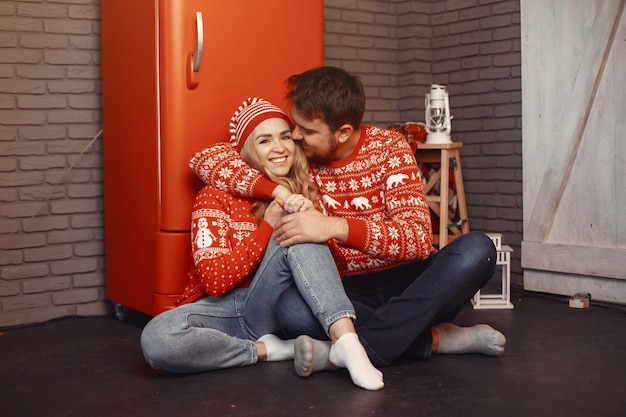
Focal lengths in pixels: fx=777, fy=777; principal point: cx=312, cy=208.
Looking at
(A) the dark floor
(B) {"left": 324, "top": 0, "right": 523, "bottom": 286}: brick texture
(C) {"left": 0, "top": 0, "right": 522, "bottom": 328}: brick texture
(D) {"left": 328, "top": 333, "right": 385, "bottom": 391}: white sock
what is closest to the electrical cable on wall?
(C) {"left": 0, "top": 0, "right": 522, "bottom": 328}: brick texture

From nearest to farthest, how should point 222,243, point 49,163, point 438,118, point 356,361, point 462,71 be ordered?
point 356,361
point 222,243
point 49,163
point 438,118
point 462,71

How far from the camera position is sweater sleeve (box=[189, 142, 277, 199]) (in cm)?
261

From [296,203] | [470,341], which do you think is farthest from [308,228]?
[470,341]

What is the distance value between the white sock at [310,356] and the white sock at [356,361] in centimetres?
11

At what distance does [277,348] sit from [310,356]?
0.90 feet

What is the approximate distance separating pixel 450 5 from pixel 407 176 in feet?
7.31

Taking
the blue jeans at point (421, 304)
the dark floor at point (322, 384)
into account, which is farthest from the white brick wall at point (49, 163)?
the blue jeans at point (421, 304)

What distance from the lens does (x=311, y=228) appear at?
2395mm

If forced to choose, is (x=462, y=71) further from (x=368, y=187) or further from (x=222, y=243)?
(x=222, y=243)

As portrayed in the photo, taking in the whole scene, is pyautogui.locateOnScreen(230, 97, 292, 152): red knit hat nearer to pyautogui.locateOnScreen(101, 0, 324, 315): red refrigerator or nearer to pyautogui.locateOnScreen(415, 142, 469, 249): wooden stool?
pyautogui.locateOnScreen(101, 0, 324, 315): red refrigerator

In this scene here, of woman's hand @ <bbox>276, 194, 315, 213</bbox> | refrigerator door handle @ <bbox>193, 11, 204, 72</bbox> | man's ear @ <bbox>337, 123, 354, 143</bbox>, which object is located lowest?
woman's hand @ <bbox>276, 194, 315, 213</bbox>

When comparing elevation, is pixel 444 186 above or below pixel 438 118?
below

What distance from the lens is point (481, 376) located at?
246 cm

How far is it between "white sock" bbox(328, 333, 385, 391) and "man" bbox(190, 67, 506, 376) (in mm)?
131
